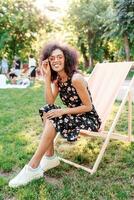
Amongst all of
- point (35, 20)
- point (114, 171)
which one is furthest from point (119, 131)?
point (35, 20)

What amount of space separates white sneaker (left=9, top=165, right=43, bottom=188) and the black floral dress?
1.38ft

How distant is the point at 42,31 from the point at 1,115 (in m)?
24.1

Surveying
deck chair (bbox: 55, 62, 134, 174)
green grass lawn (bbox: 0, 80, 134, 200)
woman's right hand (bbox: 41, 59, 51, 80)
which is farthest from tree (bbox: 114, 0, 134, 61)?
woman's right hand (bbox: 41, 59, 51, 80)

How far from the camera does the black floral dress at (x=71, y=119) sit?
374cm

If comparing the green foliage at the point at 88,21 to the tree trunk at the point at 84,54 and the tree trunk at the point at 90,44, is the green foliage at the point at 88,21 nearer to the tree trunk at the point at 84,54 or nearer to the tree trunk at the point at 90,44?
the tree trunk at the point at 90,44

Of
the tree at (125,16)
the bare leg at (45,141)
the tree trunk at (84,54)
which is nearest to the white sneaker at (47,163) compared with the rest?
the bare leg at (45,141)

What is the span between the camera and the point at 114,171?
13.1ft

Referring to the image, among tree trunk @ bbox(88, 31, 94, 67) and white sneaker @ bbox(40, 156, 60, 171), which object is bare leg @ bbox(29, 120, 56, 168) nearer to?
white sneaker @ bbox(40, 156, 60, 171)

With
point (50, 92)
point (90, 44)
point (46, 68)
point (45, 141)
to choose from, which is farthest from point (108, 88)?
point (90, 44)

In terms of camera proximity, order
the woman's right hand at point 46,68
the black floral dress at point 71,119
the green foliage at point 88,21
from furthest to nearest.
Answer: the green foliage at point 88,21, the woman's right hand at point 46,68, the black floral dress at point 71,119

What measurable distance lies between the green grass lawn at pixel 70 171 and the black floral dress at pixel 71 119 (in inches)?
17.0

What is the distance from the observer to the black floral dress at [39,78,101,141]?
3.74 metres

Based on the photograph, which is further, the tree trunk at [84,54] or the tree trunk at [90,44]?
the tree trunk at [84,54]

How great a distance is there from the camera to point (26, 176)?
3656 millimetres
